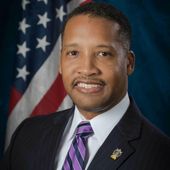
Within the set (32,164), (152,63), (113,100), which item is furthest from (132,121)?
(152,63)

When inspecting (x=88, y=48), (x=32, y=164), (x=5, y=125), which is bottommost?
(x=5, y=125)

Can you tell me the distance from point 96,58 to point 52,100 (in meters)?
1.14

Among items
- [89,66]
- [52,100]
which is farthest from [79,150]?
[52,100]

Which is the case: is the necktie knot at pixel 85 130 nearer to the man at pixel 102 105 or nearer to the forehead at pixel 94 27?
the man at pixel 102 105

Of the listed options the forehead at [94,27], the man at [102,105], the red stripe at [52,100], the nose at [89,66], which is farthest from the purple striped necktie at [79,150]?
the red stripe at [52,100]

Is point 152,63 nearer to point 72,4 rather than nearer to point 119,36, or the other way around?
point 72,4

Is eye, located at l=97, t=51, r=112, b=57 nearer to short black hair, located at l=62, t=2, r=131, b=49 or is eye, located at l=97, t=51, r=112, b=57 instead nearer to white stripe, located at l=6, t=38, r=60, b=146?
short black hair, located at l=62, t=2, r=131, b=49

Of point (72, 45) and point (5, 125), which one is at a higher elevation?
point (72, 45)

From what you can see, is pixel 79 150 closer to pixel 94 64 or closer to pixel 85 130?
pixel 85 130

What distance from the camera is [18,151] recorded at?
1.80 meters

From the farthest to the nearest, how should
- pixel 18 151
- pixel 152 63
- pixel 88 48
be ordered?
pixel 152 63 < pixel 18 151 < pixel 88 48

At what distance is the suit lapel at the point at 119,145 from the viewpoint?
1.48m

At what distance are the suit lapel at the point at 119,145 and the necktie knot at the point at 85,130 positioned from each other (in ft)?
0.27

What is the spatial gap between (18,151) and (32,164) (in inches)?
5.1
